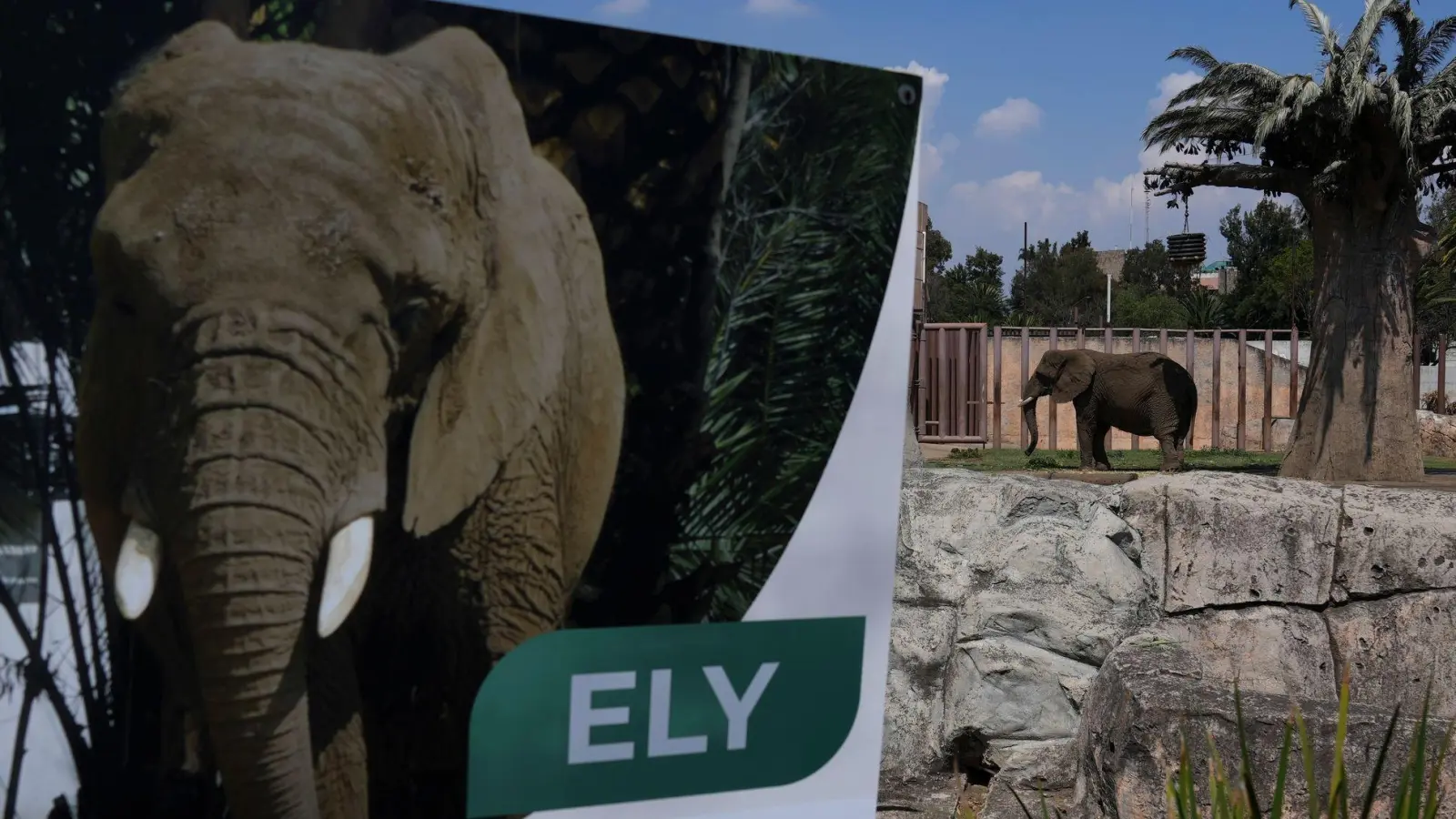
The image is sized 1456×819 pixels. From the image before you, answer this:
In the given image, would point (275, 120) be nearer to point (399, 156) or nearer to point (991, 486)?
point (399, 156)

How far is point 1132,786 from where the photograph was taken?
3.42 m

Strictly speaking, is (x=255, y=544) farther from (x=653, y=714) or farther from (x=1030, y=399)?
(x=1030, y=399)

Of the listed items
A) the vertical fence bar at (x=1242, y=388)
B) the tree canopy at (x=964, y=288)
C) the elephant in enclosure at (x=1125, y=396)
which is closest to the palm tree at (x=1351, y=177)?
the elephant in enclosure at (x=1125, y=396)

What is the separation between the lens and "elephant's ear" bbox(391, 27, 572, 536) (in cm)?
178

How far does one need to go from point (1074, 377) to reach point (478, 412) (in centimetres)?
1420

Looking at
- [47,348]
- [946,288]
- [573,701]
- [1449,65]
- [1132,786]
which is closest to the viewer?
[47,348]

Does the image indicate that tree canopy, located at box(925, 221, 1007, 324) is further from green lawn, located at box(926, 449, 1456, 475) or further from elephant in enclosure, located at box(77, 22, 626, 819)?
elephant in enclosure, located at box(77, 22, 626, 819)

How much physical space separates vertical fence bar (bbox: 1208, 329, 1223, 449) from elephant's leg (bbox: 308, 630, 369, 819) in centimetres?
2249

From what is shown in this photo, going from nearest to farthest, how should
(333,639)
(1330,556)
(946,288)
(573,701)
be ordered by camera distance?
1. (333,639)
2. (573,701)
3. (1330,556)
4. (946,288)

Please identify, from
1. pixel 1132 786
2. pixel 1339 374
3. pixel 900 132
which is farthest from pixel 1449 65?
pixel 900 132

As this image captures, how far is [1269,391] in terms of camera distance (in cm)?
2219

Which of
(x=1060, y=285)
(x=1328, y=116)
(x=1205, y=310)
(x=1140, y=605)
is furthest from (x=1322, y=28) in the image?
(x=1060, y=285)

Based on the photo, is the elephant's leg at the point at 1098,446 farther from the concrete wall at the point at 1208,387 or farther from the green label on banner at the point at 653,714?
the green label on banner at the point at 653,714

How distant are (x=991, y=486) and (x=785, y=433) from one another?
353 centimetres
